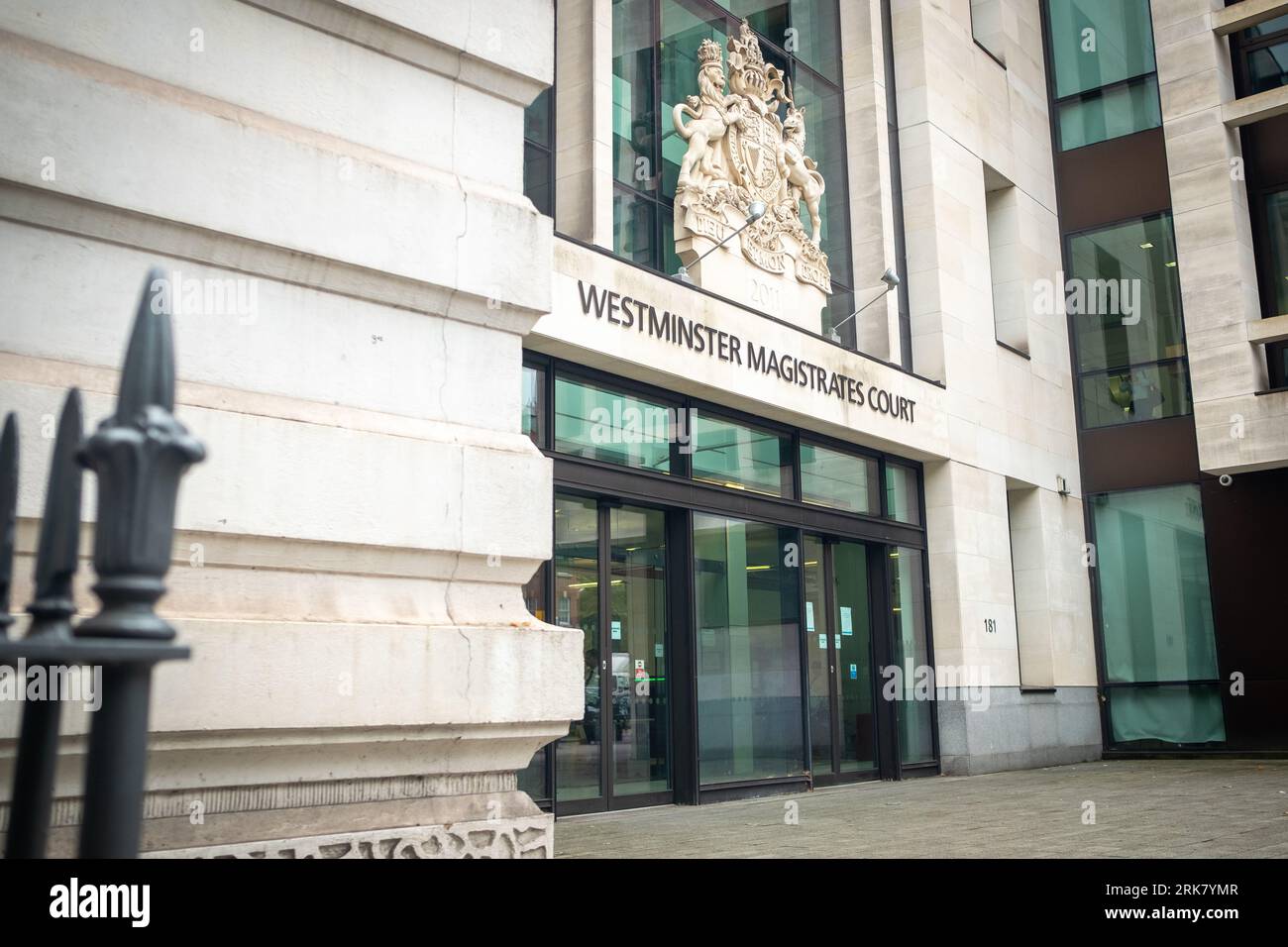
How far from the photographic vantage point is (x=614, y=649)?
480 inches

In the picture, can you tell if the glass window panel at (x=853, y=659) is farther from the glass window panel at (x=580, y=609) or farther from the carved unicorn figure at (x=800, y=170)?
the glass window panel at (x=580, y=609)

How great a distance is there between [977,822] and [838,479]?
20.9 feet

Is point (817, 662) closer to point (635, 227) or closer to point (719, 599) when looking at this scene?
point (719, 599)

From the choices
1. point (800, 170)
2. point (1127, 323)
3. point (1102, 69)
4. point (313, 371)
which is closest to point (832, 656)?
point (800, 170)

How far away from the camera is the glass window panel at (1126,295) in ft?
66.1

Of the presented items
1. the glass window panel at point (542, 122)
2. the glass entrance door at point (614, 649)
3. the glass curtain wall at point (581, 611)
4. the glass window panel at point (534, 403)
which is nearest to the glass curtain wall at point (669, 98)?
the glass window panel at point (542, 122)

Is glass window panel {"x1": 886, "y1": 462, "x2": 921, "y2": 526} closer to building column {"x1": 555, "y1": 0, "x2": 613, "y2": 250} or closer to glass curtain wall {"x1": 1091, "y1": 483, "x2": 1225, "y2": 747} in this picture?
glass curtain wall {"x1": 1091, "y1": 483, "x2": 1225, "y2": 747}

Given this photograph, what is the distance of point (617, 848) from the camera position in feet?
28.8

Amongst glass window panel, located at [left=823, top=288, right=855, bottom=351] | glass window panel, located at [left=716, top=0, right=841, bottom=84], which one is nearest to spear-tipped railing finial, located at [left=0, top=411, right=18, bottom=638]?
glass window panel, located at [left=716, top=0, right=841, bottom=84]

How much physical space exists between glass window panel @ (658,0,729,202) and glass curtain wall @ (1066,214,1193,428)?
9.53 meters

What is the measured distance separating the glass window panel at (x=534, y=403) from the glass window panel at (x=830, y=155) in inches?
254

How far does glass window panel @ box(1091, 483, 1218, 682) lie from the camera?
1916 cm

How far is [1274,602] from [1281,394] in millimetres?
3335
